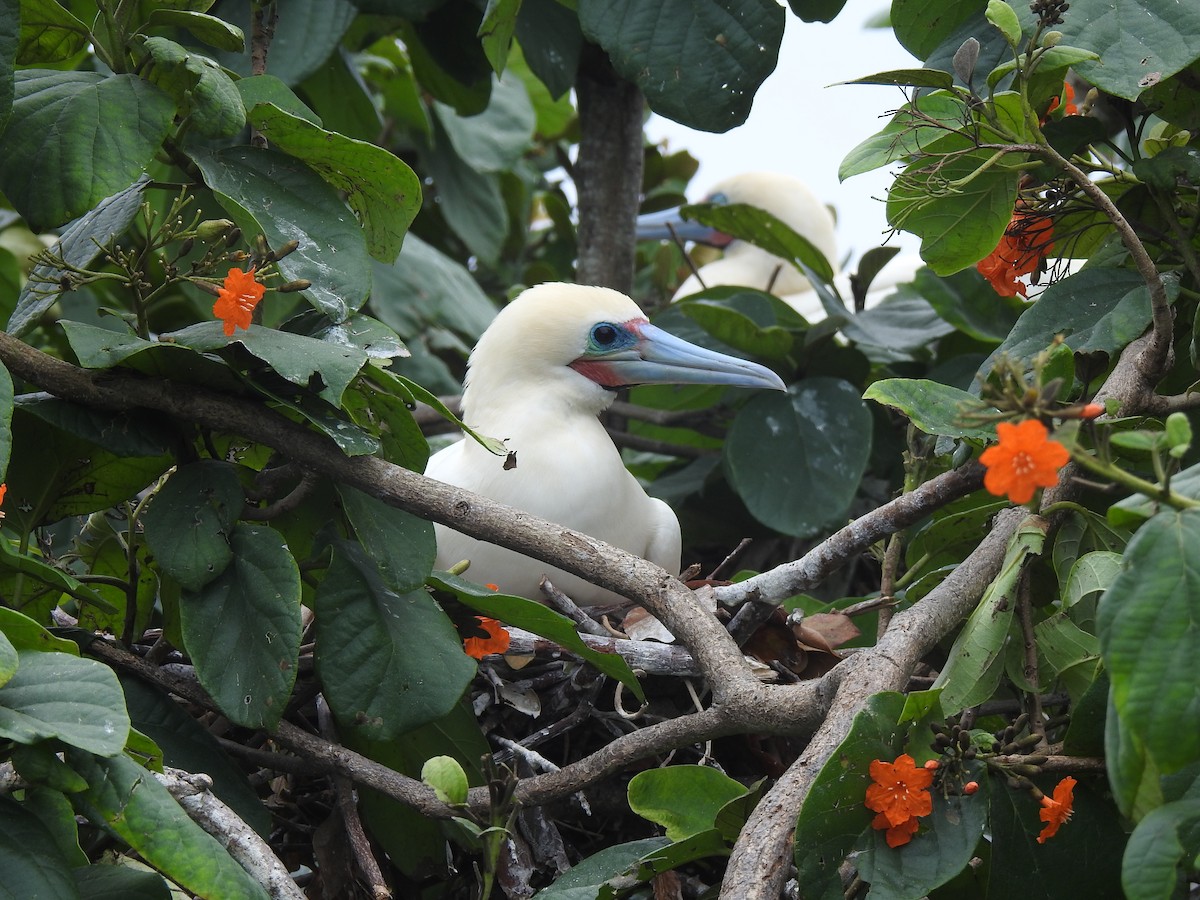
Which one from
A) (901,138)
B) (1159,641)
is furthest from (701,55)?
(1159,641)

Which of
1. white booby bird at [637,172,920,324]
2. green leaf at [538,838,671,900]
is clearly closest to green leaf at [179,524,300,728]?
green leaf at [538,838,671,900]

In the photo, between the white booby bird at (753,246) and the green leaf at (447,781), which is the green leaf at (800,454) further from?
the white booby bird at (753,246)

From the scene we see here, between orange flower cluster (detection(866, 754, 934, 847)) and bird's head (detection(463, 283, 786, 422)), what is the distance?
1737mm

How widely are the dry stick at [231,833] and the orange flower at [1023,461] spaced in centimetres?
90

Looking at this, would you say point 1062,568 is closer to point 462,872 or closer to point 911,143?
point 911,143

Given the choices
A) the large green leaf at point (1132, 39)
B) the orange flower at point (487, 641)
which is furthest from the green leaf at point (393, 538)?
the large green leaf at point (1132, 39)

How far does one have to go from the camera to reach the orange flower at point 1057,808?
1579mm

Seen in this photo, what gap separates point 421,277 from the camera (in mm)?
4336

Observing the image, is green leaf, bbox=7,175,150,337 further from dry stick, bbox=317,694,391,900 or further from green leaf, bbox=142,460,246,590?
dry stick, bbox=317,694,391,900

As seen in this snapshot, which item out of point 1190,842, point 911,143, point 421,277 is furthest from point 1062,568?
point 421,277

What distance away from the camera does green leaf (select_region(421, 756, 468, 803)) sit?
1593mm

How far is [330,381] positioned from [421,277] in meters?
2.66

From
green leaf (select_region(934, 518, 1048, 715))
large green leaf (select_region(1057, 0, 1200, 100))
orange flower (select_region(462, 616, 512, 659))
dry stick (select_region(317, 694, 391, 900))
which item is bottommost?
dry stick (select_region(317, 694, 391, 900))

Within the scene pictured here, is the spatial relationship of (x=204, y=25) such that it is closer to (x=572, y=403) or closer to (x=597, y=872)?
(x=597, y=872)
